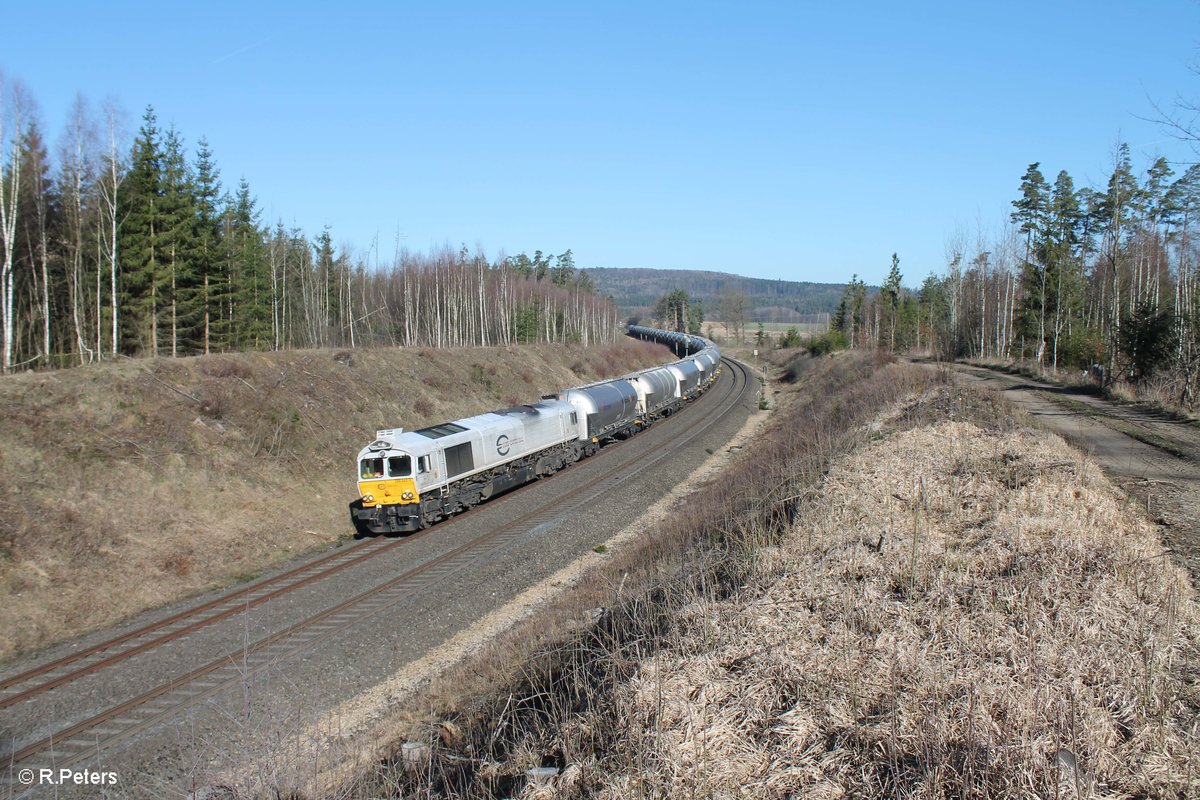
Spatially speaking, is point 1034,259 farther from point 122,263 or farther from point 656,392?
point 122,263

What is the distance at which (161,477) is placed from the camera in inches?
803

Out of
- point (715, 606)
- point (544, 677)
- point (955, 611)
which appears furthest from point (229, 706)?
point (955, 611)

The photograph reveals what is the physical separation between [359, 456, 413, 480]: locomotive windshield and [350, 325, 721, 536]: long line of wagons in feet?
0.09

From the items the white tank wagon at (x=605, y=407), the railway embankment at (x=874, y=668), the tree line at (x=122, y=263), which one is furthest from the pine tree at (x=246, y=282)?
the railway embankment at (x=874, y=668)

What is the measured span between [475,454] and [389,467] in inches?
133

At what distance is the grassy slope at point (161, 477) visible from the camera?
15.7m

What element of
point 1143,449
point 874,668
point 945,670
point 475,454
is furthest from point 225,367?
point 1143,449

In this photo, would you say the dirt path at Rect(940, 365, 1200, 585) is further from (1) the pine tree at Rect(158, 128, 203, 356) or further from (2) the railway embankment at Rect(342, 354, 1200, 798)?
(1) the pine tree at Rect(158, 128, 203, 356)

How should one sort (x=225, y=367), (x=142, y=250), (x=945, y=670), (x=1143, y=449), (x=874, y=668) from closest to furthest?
1. (x=945, y=670)
2. (x=874, y=668)
3. (x=1143, y=449)
4. (x=225, y=367)
5. (x=142, y=250)

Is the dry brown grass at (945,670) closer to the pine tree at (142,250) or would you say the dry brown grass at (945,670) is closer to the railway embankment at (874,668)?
the railway embankment at (874,668)

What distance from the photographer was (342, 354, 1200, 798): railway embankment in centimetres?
555

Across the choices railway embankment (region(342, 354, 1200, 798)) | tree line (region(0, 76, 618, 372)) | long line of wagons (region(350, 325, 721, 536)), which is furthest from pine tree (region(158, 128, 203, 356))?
railway embankment (region(342, 354, 1200, 798))

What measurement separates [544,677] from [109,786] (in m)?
5.69

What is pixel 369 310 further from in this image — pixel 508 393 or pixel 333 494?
pixel 333 494
